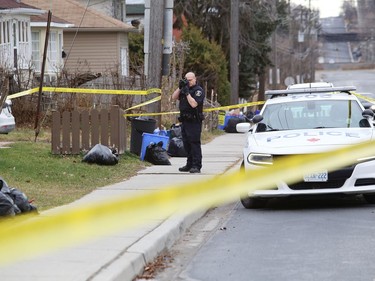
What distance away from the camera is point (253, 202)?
39.2 ft

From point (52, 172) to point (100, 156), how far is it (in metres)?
1.59

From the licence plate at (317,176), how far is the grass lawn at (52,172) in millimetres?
3104

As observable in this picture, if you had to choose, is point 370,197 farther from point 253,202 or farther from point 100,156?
point 100,156

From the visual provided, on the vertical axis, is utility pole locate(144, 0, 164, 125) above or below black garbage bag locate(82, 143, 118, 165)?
above

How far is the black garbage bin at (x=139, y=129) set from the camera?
696 inches

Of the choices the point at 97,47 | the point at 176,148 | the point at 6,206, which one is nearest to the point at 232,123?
the point at 97,47

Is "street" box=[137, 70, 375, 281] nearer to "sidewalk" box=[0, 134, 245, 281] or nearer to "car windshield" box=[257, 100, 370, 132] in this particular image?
"sidewalk" box=[0, 134, 245, 281]

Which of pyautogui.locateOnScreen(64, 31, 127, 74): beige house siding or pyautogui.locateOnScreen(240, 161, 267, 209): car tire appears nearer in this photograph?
pyautogui.locateOnScreen(240, 161, 267, 209): car tire

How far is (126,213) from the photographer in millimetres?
11070

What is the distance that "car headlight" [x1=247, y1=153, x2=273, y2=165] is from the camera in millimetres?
11604

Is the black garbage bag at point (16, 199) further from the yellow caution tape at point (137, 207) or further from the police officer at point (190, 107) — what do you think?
the police officer at point (190, 107)

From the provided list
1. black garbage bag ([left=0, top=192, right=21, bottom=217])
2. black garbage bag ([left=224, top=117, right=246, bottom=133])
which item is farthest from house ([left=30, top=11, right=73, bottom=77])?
black garbage bag ([left=0, top=192, right=21, bottom=217])

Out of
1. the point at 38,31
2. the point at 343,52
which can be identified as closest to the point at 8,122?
Result: the point at 38,31

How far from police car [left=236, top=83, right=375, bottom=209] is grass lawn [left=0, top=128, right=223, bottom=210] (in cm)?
248
